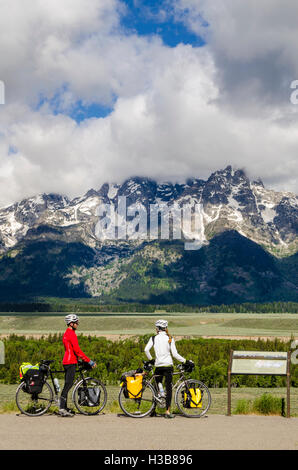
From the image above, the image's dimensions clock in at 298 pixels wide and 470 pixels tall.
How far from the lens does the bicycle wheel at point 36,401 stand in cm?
2044

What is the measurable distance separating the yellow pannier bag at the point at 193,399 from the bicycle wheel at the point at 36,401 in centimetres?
505

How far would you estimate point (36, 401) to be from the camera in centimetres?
2062

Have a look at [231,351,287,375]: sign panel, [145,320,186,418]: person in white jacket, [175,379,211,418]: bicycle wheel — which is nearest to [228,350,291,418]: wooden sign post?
[231,351,287,375]: sign panel

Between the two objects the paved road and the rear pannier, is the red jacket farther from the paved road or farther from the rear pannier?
the paved road

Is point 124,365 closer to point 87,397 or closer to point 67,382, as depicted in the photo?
point 87,397

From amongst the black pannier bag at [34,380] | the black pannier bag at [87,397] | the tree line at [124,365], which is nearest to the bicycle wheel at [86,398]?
the black pannier bag at [87,397]

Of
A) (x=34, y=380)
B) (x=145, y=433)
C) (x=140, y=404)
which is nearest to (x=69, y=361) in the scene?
(x=34, y=380)

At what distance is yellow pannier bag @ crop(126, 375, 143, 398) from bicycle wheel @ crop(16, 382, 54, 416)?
2.90 m

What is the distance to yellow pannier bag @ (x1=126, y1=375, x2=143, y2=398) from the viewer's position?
A: 20.3 meters

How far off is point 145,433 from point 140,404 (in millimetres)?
3971

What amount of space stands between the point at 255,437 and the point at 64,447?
19.2 ft
